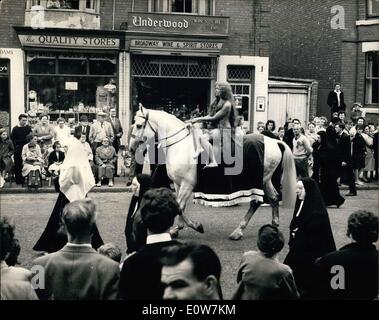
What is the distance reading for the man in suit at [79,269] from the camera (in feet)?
13.7

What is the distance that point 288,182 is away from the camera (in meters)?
10.2

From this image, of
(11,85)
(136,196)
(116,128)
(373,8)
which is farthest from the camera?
(373,8)

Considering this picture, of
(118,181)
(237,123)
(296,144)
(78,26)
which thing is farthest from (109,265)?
(78,26)

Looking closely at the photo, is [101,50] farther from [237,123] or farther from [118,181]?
[237,123]

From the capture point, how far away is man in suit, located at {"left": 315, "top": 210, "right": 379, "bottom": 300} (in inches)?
190

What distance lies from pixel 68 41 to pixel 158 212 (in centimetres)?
1484

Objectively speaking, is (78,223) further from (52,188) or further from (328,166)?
(52,188)

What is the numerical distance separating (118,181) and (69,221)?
1298 centimetres

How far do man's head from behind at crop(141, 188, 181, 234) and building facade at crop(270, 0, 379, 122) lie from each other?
17.4 metres

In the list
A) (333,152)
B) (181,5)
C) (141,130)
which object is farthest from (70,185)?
(181,5)

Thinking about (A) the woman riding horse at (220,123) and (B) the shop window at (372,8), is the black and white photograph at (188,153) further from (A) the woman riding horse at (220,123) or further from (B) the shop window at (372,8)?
(B) the shop window at (372,8)

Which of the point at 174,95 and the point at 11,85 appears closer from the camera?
the point at 11,85

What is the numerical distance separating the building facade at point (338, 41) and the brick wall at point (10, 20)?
7.94m

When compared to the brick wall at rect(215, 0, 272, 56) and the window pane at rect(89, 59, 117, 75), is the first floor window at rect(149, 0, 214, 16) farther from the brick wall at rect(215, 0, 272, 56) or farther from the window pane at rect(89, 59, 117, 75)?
the window pane at rect(89, 59, 117, 75)
